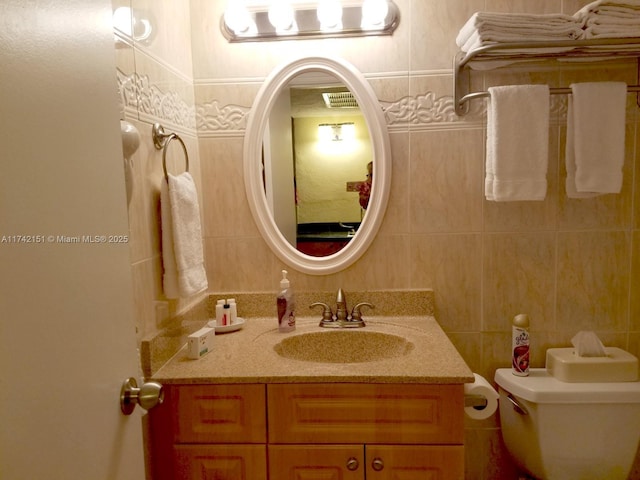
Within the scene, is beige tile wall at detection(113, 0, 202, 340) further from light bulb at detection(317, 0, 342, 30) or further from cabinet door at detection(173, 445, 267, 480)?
light bulb at detection(317, 0, 342, 30)

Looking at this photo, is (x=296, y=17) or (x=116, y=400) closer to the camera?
(x=116, y=400)

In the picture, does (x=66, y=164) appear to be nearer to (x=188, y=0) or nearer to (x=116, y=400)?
(x=116, y=400)

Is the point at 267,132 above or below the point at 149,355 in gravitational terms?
above

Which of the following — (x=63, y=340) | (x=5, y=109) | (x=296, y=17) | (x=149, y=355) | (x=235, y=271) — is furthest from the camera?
(x=235, y=271)

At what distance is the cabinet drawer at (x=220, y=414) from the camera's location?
116cm

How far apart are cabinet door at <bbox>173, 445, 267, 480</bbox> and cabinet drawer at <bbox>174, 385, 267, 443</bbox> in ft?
0.07

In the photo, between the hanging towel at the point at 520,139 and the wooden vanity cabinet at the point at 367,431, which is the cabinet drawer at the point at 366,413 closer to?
the wooden vanity cabinet at the point at 367,431

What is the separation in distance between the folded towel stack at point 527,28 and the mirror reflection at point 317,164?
469 millimetres

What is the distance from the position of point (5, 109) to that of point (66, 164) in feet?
0.39

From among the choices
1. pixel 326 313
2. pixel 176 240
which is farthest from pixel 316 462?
pixel 176 240

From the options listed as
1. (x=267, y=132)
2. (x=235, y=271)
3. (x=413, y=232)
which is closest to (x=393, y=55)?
(x=267, y=132)

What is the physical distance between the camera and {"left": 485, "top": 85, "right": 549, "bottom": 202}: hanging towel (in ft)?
4.47

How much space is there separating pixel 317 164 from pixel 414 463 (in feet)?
3.28

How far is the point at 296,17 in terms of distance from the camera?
59.1 inches
